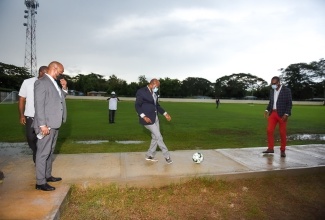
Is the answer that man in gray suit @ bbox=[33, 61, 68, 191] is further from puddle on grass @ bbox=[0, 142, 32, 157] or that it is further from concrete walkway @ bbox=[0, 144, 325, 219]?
puddle on grass @ bbox=[0, 142, 32, 157]

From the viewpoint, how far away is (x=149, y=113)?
5516 millimetres

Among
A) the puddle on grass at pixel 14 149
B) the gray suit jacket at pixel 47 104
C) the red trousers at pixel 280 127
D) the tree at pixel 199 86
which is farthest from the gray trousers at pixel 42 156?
the tree at pixel 199 86

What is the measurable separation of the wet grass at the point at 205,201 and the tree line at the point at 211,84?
6609 centimetres

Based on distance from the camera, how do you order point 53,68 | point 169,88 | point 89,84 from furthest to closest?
point 89,84
point 169,88
point 53,68

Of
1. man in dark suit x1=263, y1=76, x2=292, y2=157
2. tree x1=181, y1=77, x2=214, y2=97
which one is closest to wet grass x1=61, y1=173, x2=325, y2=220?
man in dark suit x1=263, y1=76, x2=292, y2=157

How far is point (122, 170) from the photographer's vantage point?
516 centimetres

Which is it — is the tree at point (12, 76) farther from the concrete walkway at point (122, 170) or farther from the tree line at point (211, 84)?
the concrete walkway at point (122, 170)

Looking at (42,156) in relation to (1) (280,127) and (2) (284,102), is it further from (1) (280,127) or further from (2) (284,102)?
(2) (284,102)

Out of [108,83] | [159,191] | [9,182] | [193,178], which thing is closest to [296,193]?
[193,178]

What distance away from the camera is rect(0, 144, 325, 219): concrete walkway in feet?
11.9

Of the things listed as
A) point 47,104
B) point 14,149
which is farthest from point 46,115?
point 14,149

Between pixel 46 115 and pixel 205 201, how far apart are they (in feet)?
9.72


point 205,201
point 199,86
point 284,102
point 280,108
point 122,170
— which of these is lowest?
point 205,201

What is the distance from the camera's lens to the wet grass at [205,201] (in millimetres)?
3867
